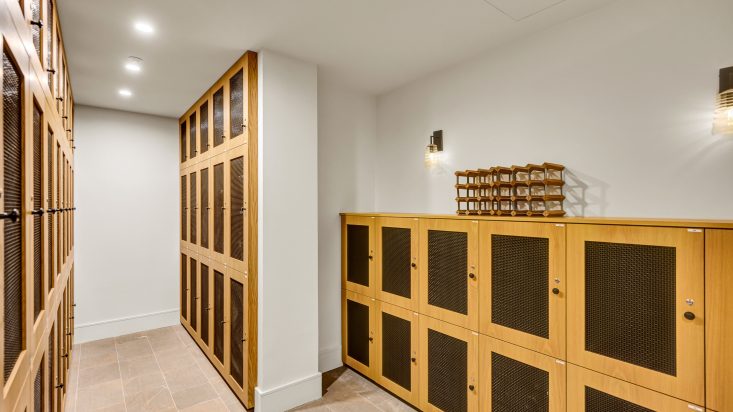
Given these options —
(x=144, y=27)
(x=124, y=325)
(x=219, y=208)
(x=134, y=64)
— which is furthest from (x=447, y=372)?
(x=124, y=325)

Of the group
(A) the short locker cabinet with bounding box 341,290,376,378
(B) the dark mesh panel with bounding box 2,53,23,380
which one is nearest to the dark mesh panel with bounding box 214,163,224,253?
(A) the short locker cabinet with bounding box 341,290,376,378

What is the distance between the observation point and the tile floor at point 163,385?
2.93 metres

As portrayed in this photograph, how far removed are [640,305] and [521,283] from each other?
577 mm

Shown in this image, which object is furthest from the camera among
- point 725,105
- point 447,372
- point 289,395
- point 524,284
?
point 289,395

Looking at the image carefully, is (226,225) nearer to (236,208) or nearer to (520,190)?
(236,208)

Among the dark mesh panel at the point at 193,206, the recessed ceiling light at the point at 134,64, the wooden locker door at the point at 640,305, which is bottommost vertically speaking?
the wooden locker door at the point at 640,305

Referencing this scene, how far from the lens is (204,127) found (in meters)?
3.93

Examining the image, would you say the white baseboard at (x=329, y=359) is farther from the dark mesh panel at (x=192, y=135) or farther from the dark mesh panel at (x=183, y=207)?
Result: the dark mesh panel at (x=192, y=135)

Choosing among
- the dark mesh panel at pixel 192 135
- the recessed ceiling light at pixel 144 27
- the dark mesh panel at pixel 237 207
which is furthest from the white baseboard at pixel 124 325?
the recessed ceiling light at pixel 144 27

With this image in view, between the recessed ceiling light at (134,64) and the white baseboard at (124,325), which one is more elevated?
the recessed ceiling light at (134,64)

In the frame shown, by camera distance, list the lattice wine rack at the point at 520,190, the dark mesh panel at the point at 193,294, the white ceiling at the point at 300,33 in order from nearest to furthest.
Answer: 1. the white ceiling at the point at 300,33
2. the lattice wine rack at the point at 520,190
3. the dark mesh panel at the point at 193,294

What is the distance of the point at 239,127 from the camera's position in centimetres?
304

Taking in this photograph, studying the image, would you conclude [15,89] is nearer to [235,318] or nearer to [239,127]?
[239,127]

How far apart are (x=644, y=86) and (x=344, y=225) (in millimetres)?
2530
